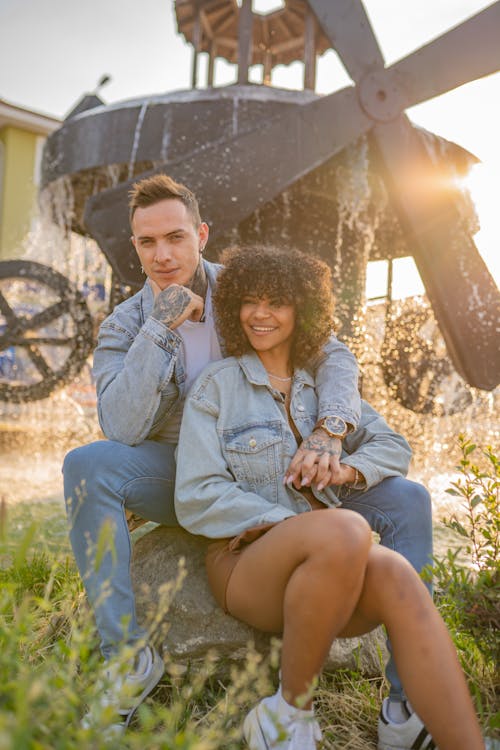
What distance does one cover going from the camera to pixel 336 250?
6.36 m

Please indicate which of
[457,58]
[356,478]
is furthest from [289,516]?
[457,58]

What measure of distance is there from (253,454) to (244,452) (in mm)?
29

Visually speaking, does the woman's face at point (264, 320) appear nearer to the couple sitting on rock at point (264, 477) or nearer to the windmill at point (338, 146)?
the couple sitting on rock at point (264, 477)

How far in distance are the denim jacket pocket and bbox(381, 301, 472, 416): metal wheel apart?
5.27 metres

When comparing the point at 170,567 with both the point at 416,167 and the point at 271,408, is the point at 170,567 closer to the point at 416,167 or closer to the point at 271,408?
the point at 271,408

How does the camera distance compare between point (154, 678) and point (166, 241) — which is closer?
point (154, 678)

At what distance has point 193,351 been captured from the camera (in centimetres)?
261

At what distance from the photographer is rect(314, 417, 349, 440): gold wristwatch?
88.6 inches

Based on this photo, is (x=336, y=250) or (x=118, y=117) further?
(x=336, y=250)

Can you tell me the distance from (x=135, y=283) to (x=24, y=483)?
2.34 meters

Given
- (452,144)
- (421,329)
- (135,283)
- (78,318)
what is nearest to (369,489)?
(135,283)

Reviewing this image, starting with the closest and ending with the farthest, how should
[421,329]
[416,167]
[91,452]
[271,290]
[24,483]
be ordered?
[91,452], [271,290], [416,167], [24,483], [421,329]

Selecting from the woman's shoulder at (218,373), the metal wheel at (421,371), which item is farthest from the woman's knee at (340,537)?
the metal wheel at (421,371)

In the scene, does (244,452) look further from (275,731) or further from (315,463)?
(275,731)
